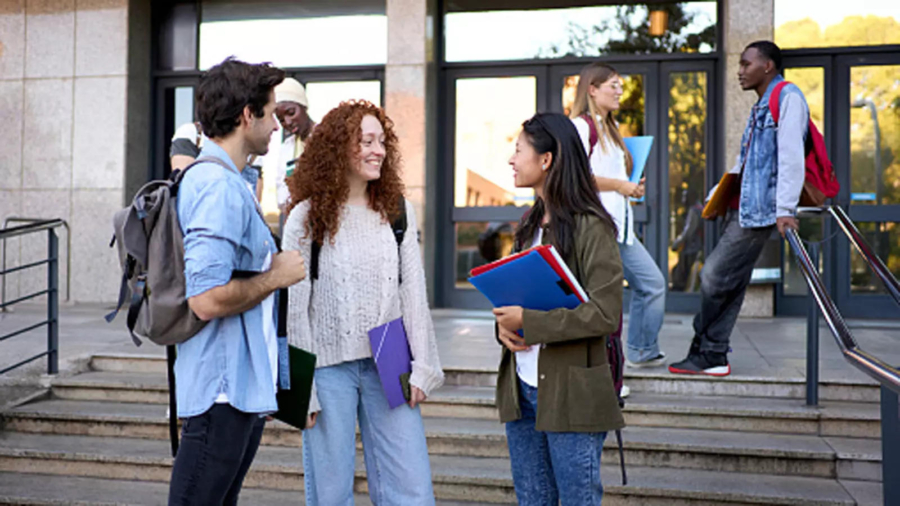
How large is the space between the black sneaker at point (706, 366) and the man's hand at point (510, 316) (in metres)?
3.12

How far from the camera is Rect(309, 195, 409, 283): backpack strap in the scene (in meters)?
3.37

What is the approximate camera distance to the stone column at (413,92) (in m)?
9.58

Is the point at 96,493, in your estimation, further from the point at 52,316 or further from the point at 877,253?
the point at 877,253

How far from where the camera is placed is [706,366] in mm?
5812

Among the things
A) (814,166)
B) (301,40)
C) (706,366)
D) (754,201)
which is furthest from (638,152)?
(301,40)

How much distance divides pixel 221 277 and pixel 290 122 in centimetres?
292

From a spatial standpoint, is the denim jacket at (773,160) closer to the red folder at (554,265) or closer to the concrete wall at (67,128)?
the red folder at (554,265)

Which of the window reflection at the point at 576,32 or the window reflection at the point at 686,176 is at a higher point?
the window reflection at the point at 576,32

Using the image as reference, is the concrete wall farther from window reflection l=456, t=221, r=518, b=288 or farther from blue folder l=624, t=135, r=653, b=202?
blue folder l=624, t=135, r=653, b=202

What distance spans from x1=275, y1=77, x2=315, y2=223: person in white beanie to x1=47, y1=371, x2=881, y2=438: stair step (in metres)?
1.63

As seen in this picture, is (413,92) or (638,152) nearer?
(638,152)

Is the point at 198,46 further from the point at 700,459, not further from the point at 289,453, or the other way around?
the point at 700,459

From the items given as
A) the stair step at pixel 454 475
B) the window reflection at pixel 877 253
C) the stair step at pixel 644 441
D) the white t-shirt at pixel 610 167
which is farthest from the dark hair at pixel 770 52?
the window reflection at pixel 877 253

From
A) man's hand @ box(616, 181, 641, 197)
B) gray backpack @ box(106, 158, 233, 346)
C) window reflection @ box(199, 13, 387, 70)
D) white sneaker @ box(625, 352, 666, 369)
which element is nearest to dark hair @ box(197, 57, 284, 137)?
gray backpack @ box(106, 158, 233, 346)
